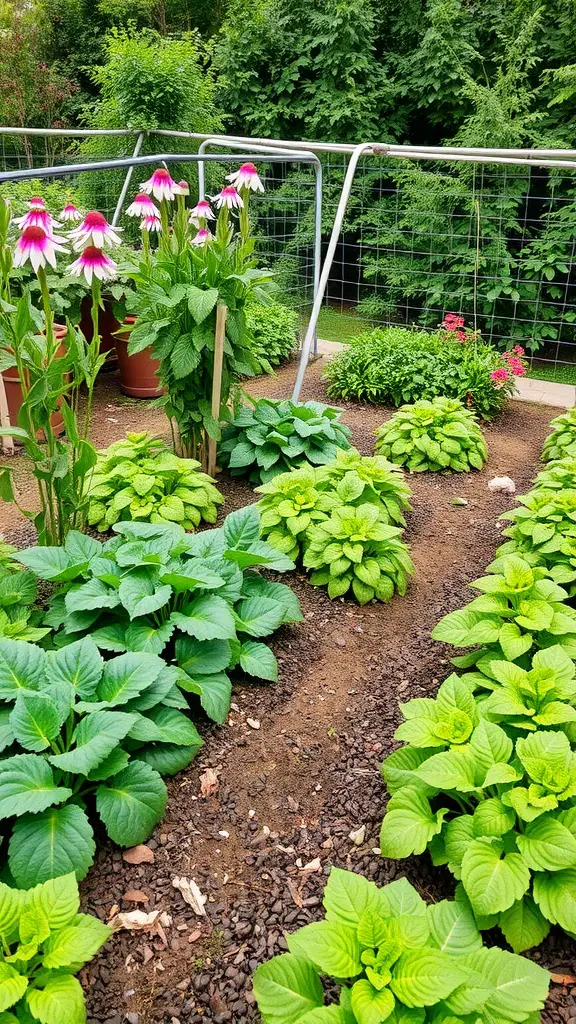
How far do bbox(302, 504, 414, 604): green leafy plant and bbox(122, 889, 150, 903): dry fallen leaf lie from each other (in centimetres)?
144

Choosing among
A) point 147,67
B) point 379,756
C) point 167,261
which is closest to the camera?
point 379,756

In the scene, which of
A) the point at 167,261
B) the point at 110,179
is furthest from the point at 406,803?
the point at 110,179

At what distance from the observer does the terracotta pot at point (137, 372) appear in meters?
5.43

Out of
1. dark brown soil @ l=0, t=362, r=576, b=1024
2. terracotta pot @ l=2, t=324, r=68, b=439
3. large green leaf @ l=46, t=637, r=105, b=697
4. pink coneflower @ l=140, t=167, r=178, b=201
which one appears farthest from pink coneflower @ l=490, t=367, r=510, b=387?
large green leaf @ l=46, t=637, r=105, b=697

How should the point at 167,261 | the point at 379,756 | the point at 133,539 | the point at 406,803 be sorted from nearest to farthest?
the point at 406,803 → the point at 379,756 → the point at 133,539 → the point at 167,261

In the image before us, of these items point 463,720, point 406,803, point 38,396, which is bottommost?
point 406,803

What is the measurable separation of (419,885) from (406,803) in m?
0.19

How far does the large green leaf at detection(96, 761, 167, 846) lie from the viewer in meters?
1.91

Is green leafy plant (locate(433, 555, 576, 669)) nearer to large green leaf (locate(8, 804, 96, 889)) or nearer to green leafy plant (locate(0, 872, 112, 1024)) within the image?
large green leaf (locate(8, 804, 96, 889))

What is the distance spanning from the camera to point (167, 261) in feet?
11.6

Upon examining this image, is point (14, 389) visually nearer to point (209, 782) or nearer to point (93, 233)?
point (93, 233)

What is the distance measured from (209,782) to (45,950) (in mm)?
729

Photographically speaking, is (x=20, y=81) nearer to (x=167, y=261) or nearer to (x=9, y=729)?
(x=167, y=261)

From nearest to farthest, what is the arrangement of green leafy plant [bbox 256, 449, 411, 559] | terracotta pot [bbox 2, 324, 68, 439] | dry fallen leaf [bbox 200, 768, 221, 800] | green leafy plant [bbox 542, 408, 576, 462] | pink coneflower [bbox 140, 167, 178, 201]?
dry fallen leaf [bbox 200, 768, 221, 800]
green leafy plant [bbox 256, 449, 411, 559]
pink coneflower [bbox 140, 167, 178, 201]
green leafy plant [bbox 542, 408, 576, 462]
terracotta pot [bbox 2, 324, 68, 439]
